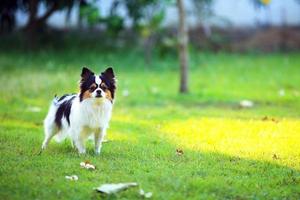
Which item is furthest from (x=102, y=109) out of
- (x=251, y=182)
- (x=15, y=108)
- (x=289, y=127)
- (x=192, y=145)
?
(x=15, y=108)

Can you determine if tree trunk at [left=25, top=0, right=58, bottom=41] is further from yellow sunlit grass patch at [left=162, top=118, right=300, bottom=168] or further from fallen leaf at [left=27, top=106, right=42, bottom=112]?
yellow sunlit grass patch at [left=162, top=118, right=300, bottom=168]

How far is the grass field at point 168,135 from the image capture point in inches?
290

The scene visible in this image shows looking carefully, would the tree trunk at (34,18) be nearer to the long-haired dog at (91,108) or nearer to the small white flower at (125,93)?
the small white flower at (125,93)

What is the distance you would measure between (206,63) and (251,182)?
1502 centimetres

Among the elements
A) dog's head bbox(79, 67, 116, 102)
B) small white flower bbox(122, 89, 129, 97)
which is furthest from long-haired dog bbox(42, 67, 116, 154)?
small white flower bbox(122, 89, 129, 97)

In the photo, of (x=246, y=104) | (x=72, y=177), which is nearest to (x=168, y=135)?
(x=72, y=177)

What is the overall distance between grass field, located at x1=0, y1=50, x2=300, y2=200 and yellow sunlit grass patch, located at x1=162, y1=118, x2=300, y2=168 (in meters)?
0.02

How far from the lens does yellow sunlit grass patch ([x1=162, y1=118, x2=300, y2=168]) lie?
9.38 meters

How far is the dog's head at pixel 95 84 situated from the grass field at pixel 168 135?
878 mm

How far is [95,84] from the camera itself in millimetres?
8828

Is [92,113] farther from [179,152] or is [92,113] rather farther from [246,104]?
[246,104]

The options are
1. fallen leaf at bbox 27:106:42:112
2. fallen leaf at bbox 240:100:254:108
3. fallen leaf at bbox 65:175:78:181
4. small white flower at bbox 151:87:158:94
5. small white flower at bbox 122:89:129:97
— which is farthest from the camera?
small white flower at bbox 151:87:158:94

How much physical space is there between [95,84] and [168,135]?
2.60 m

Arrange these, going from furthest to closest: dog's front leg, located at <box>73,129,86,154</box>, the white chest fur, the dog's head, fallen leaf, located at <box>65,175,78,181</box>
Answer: dog's front leg, located at <box>73,129,86,154</box> < the white chest fur < the dog's head < fallen leaf, located at <box>65,175,78,181</box>
